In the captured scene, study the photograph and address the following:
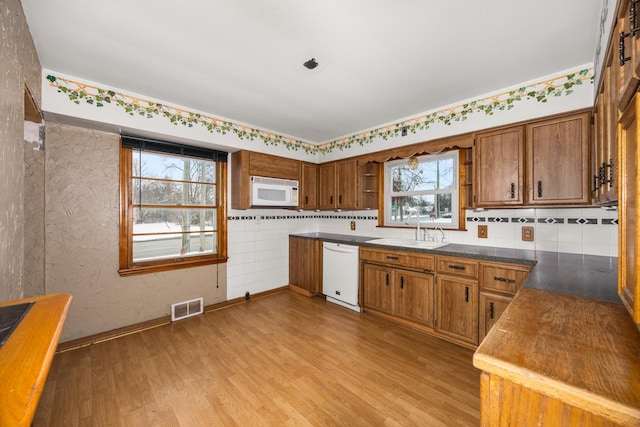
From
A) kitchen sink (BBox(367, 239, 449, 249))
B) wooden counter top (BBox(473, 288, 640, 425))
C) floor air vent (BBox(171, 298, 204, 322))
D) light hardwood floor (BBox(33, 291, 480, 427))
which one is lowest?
light hardwood floor (BBox(33, 291, 480, 427))

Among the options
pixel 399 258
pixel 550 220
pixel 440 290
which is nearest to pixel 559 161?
pixel 550 220

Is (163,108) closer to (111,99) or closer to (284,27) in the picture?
(111,99)

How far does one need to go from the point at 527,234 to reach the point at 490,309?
0.84 m

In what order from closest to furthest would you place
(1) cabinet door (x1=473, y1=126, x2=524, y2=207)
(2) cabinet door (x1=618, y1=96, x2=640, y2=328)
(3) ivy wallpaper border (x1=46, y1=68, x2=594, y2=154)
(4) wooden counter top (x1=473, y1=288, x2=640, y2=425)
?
(4) wooden counter top (x1=473, y1=288, x2=640, y2=425)
(2) cabinet door (x1=618, y1=96, x2=640, y2=328)
(3) ivy wallpaper border (x1=46, y1=68, x2=594, y2=154)
(1) cabinet door (x1=473, y1=126, x2=524, y2=207)

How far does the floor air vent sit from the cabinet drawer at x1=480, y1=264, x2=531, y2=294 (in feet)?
10.1

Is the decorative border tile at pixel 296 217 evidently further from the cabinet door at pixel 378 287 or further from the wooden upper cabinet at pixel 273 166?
the cabinet door at pixel 378 287

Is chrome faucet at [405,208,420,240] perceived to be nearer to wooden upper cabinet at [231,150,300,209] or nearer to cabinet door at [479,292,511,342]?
cabinet door at [479,292,511,342]

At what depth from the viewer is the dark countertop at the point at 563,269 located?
4.48 feet

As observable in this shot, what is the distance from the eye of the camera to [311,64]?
2059 mm

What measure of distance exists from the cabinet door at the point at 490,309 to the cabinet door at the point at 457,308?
5 cm

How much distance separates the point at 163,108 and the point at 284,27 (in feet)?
5.97

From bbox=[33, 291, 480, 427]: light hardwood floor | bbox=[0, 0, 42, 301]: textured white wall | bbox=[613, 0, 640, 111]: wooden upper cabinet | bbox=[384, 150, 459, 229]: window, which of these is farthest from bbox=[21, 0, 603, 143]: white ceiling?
bbox=[33, 291, 480, 427]: light hardwood floor

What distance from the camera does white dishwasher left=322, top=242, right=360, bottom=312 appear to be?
129 inches

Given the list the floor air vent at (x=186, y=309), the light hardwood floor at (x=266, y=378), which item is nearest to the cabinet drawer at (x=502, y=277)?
the light hardwood floor at (x=266, y=378)
